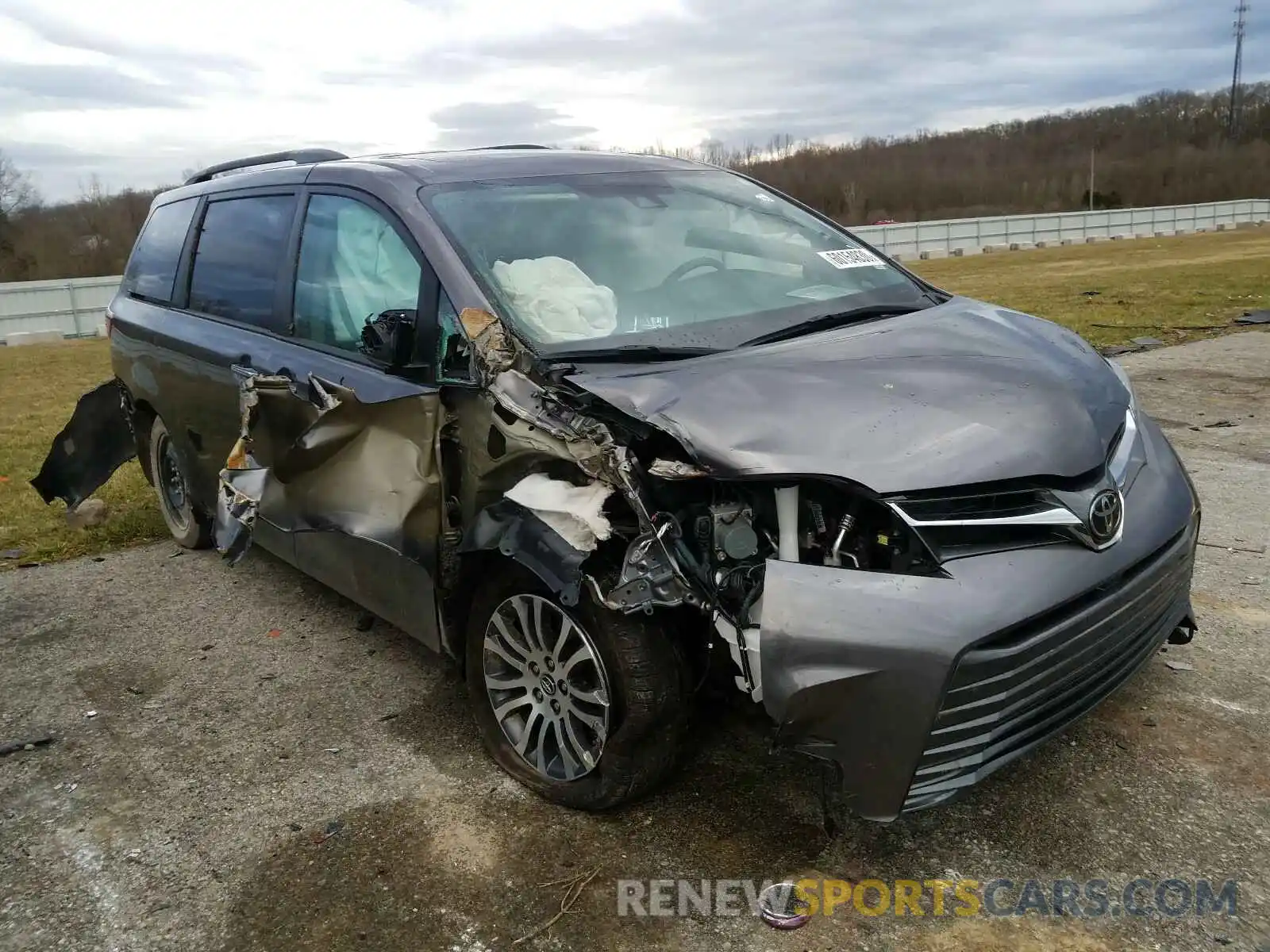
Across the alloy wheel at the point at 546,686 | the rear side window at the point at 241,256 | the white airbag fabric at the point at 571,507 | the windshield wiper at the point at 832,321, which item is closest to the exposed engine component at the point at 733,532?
the white airbag fabric at the point at 571,507

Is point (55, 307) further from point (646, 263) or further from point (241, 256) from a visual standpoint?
point (646, 263)

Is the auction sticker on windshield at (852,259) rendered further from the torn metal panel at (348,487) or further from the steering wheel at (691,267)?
the torn metal panel at (348,487)

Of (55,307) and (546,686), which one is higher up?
(546,686)

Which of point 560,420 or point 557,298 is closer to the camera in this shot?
point 560,420

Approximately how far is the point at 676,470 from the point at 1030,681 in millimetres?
938

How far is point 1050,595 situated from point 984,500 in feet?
0.85

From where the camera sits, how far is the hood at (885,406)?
232 cm

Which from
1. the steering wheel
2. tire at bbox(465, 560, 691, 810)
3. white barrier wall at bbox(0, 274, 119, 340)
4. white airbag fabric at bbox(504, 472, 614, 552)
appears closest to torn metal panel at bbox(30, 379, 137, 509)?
tire at bbox(465, 560, 691, 810)

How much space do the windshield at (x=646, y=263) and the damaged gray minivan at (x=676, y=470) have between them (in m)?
0.01

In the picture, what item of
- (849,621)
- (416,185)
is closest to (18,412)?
(416,185)

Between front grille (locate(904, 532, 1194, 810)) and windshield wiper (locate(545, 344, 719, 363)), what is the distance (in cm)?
119

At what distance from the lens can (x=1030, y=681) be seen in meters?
2.24

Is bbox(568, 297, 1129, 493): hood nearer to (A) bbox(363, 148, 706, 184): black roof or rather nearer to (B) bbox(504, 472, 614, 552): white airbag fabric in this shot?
(B) bbox(504, 472, 614, 552): white airbag fabric

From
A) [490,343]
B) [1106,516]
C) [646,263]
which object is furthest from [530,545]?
[1106,516]
